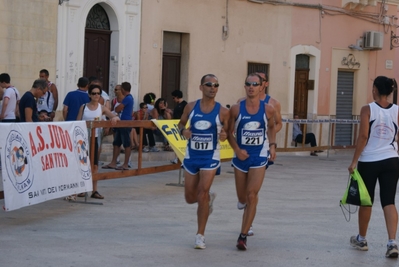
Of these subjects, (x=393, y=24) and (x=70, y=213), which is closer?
(x=70, y=213)

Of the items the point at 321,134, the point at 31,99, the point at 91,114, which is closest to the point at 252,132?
the point at 91,114

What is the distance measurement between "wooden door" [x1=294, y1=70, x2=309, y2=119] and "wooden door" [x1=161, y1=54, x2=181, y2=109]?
18.7 feet

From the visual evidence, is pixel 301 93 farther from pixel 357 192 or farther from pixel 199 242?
pixel 199 242

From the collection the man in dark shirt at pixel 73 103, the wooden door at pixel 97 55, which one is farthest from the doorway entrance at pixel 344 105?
the man in dark shirt at pixel 73 103

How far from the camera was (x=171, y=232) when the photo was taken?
10164 millimetres

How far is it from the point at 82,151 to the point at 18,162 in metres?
1.86

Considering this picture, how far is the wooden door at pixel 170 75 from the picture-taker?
75.1 feet

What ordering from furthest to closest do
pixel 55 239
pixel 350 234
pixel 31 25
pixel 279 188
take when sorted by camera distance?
pixel 31 25
pixel 279 188
pixel 350 234
pixel 55 239

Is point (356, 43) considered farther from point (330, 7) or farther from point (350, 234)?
point (350, 234)

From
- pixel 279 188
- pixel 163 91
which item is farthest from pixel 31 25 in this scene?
pixel 279 188

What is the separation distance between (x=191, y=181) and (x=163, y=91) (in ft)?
45.0

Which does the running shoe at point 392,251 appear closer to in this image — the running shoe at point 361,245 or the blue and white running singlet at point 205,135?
the running shoe at point 361,245

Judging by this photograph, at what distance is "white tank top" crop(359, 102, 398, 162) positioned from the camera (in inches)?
363

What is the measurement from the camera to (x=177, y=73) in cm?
2320
